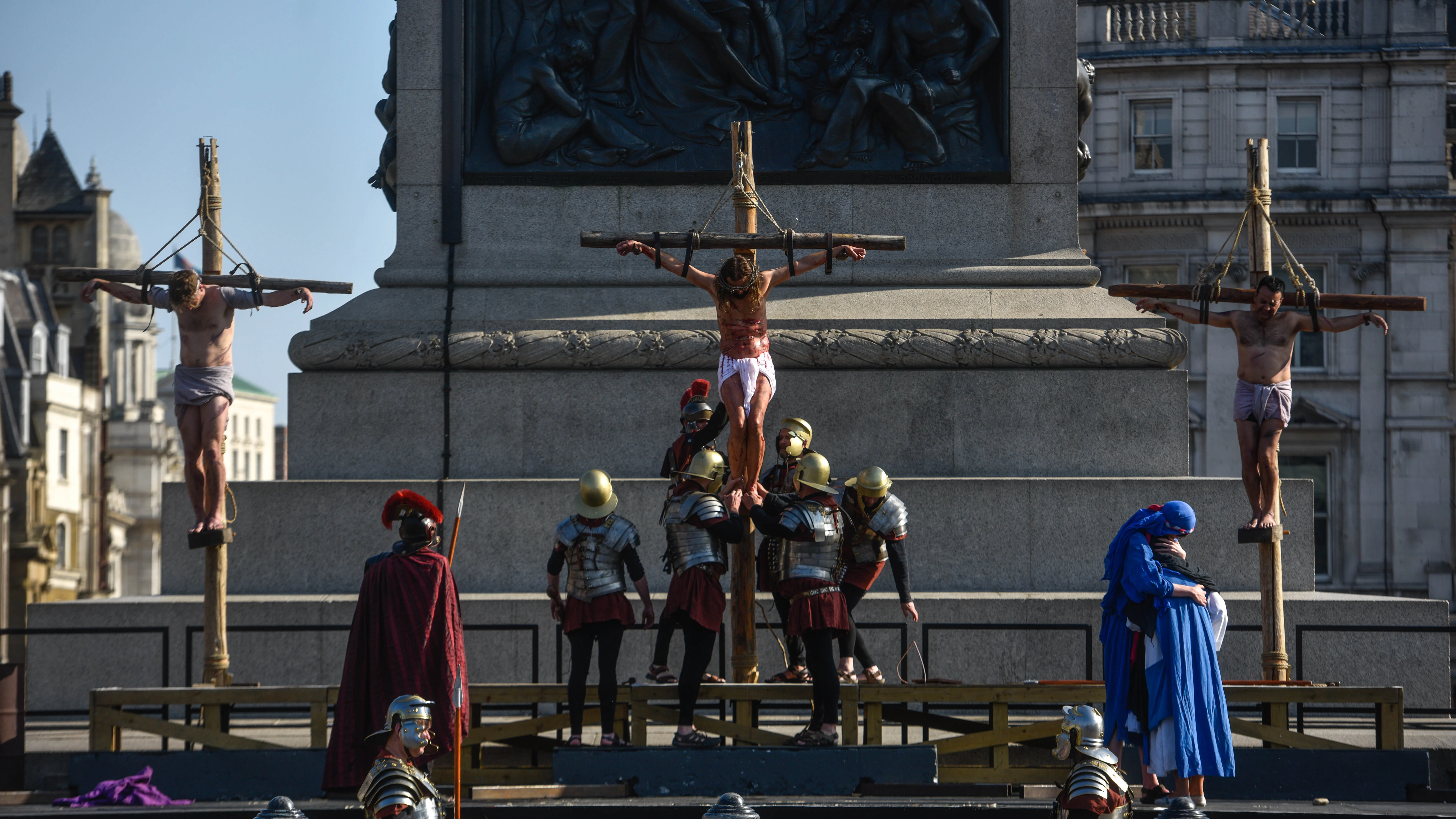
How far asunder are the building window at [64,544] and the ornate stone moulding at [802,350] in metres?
74.4

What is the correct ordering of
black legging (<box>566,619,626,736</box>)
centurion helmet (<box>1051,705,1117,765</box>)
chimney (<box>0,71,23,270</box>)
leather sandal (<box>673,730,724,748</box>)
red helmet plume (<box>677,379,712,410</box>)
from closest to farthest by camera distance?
1. centurion helmet (<box>1051,705,1117,765</box>)
2. leather sandal (<box>673,730,724,748</box>)
3. black legging (<box>566,619,626,736</box>)
4. red helmet plume (<box>677,379,712,410</box>)
5. chimney (<box>0,71,23,270</box>)

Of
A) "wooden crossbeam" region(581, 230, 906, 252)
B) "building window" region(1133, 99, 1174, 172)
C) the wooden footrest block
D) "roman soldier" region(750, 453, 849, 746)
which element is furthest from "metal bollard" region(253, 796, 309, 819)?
"building window" region(1133, 99, 1174, 172)

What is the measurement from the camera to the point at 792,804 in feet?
39.8

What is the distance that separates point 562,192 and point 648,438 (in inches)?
95.4

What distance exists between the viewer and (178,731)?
13.4 metres

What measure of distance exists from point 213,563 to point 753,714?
413 centimetres

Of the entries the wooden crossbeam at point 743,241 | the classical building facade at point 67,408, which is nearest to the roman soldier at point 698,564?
the wooden crossbeam at point 743,241

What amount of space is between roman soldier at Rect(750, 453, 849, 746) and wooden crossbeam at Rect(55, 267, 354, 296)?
3572mm

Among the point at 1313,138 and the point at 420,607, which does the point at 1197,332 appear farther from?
the point at 420,607

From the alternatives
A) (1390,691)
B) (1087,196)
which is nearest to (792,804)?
(1390,691)

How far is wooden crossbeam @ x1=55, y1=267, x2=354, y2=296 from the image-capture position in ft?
47.5

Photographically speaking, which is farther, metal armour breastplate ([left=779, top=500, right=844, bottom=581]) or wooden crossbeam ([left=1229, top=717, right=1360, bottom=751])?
wooden crossbeam ([left=1229, top=717, right=1360, bottom=751])

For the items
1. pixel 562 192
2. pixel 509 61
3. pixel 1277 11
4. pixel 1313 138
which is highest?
pixel 1277 11

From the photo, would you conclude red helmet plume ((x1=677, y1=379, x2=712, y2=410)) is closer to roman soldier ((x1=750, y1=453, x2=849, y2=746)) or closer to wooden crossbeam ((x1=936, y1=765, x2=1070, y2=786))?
roman soldier ((x1=750, y1=453, x2=849, y2=746))
